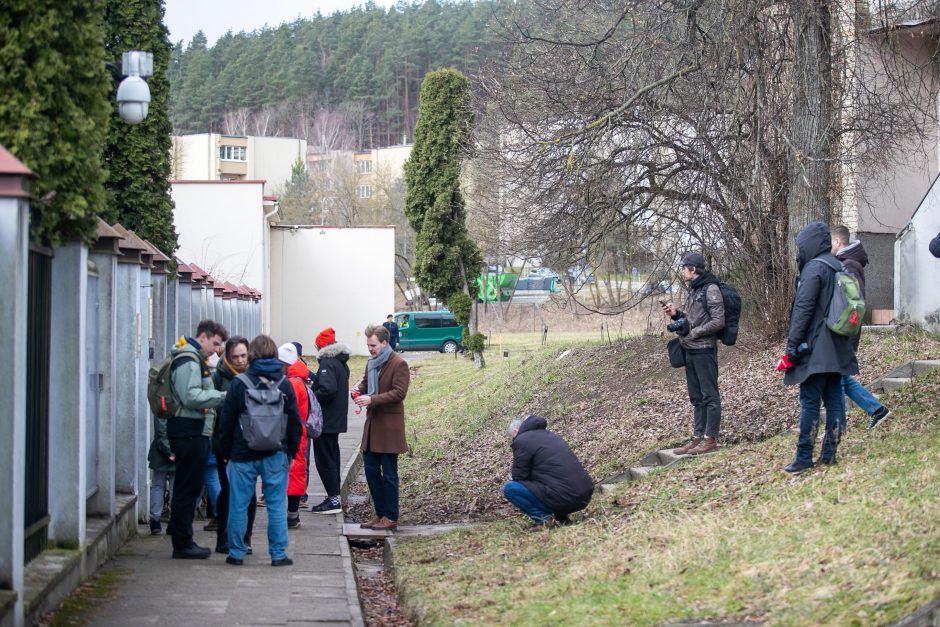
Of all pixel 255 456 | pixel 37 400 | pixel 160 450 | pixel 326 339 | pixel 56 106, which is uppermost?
pixel 56 106

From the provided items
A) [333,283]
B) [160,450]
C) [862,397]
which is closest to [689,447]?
[862,397]

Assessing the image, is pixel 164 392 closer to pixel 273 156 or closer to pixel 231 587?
pixel 231 587

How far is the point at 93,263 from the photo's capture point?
29.2ft

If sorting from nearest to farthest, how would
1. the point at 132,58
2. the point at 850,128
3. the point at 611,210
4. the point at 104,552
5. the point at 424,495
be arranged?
the point at 104,552 < the point at 132,58 < the point at 424,495 < the point at 850,128 < the point at 611,210

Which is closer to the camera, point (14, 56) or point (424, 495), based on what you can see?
point (14, 56)

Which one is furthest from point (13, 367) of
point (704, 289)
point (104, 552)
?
point (704, 289)

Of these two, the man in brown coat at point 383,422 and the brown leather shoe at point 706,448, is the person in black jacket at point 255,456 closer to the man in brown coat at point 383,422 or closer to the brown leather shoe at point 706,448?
the man in brown coat at point 383,422

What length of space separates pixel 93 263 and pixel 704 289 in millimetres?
5723

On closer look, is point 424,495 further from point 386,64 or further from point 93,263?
point 386,64

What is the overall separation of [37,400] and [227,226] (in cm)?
3322

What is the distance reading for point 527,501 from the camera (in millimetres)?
9266

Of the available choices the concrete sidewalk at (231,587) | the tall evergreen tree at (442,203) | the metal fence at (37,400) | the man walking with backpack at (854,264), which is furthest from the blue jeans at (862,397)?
the tall evergreen tree at (442,203)

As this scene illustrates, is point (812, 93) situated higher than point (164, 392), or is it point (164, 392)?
point (812, 93)

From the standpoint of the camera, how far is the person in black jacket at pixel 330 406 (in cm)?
1173
